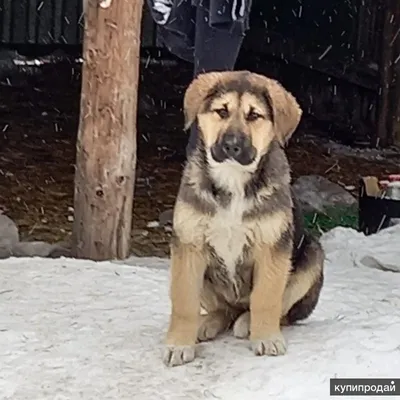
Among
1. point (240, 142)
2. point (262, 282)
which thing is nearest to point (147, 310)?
point (262, 282)

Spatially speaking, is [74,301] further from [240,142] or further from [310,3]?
[310,3]

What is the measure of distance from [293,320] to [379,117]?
28.5 feet

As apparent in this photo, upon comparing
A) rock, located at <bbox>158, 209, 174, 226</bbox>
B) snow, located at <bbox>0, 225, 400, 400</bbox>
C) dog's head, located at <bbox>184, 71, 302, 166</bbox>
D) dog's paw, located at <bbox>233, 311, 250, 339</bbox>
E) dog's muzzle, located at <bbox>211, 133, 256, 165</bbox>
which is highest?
dog's head, located at <bbox>184, 71, 302, 166</bbox>

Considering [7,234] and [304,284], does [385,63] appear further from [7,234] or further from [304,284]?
[304,284]

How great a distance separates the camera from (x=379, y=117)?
13.1 meters

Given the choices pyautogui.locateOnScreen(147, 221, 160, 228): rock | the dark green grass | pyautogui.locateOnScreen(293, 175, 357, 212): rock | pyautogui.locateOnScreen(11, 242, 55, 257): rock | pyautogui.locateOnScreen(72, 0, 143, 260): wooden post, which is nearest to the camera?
pyautogui.locateOnScreen(72, 0, 143, 260): wooden post

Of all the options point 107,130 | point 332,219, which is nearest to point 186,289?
point 107,130

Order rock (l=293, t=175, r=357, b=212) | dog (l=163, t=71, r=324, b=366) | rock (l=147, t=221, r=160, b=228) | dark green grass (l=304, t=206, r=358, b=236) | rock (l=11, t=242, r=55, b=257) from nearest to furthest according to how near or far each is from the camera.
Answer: dog (l=163, t=71, r=324, b=366) → rock (l=11, t=242, r=55, b=257) → dark green grass (l=304, t=206, r=358, b=236) → rock (l=147, t=221, r=160, b=228) → rock (l=293, t=175, r=357, b=212)

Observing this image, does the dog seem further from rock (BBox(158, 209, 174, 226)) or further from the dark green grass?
rock (BBox(158, 209, 174, 226))

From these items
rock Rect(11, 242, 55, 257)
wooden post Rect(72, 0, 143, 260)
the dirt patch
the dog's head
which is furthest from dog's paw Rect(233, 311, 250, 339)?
the dirt patch

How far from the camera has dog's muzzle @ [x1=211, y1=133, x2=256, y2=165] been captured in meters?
4.00

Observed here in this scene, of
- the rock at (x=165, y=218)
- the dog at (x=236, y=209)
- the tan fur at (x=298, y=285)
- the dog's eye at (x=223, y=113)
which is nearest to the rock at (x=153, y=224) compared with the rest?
the rock at (x=165, y=218)

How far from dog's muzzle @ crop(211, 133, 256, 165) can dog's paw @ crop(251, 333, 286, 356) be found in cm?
78

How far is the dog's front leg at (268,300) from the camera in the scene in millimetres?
4199
